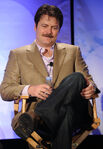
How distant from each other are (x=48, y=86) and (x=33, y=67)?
0.58 m

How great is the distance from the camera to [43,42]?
3.07 m

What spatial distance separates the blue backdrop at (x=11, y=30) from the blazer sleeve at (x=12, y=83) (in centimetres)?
74

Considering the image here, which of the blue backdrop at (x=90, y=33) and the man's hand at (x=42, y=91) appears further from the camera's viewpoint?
the blue backdrop at (x=90, y=33)

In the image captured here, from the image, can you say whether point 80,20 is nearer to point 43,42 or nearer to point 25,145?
point 43,42

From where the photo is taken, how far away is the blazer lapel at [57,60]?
3004 millimetres

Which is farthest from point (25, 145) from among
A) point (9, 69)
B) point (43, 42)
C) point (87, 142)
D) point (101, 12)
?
point (101, 12)

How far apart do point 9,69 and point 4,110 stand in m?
0.91

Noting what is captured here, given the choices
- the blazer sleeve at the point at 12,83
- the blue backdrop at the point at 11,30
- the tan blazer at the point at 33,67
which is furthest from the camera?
the blue backdrop at the point at 11,30

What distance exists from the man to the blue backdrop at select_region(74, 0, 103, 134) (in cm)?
87

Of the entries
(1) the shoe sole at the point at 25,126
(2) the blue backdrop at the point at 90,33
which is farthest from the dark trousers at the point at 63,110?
(2) the blue backdrop at the point at 90,33

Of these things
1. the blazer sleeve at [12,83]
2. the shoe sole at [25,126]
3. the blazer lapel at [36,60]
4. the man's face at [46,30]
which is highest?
the man's face at [46,30]

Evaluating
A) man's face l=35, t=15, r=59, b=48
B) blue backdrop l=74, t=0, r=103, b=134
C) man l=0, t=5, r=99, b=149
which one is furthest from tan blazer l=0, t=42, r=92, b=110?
blue backdrop l=74, t=0, r=103, b=134

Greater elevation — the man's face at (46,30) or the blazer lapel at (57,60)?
the man's face at (46,30)

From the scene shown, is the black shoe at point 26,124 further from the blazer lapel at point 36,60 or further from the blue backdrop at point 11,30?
the blue backdrop at point 11,30
